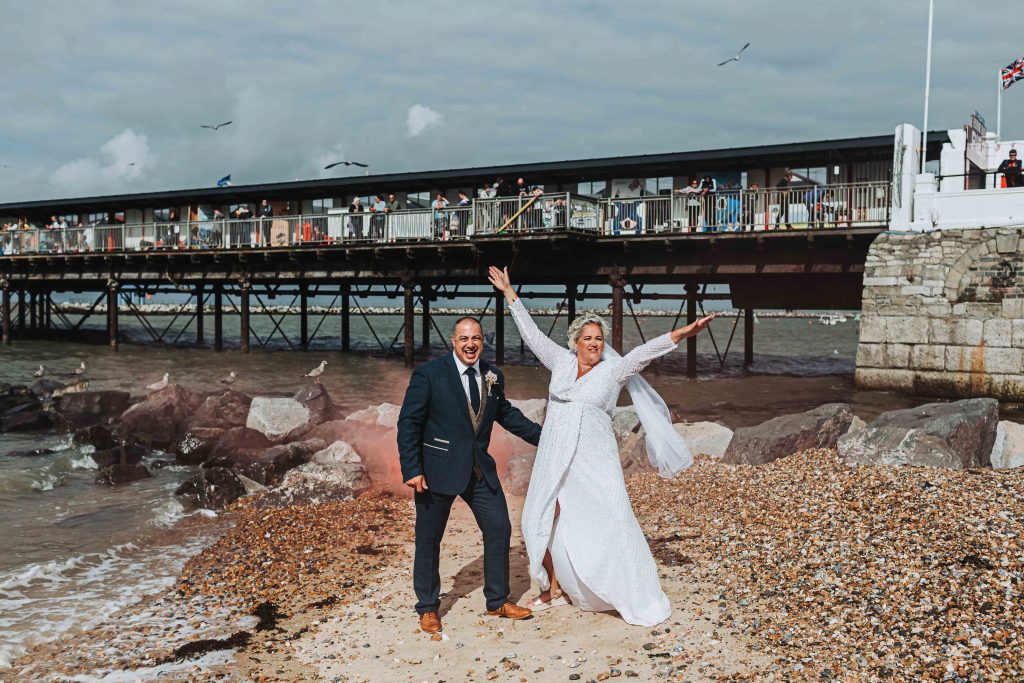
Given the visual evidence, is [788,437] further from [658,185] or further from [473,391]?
[658,185]

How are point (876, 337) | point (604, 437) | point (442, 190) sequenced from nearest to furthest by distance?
1. point (604, 437)
2. point (876, 337)
3. point (442, 190)

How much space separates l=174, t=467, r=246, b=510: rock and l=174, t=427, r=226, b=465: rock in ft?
8.82

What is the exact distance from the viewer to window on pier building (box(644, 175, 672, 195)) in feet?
85.8

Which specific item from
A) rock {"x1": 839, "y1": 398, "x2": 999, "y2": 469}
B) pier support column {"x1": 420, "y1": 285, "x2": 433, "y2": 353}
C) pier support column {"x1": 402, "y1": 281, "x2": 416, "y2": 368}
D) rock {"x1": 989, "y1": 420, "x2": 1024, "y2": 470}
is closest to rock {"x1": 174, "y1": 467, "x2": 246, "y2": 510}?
rock {"x1": 839, "y1": 398, "x2": 999, "y2": 469}

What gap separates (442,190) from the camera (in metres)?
30.1

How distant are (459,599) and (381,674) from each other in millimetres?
1297

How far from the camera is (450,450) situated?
5.50 meters

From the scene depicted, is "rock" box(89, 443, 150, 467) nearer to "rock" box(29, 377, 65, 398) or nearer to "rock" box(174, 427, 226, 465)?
"rock" box(174, 427, 226, 465)

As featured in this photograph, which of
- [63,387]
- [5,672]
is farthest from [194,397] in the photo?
[5,672]

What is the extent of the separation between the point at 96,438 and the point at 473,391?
11953 mm

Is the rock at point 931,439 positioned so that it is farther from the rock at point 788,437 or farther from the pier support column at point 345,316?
the pier support column at point 345,316

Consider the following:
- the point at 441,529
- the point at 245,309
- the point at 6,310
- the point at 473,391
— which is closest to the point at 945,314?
the point at 473,391

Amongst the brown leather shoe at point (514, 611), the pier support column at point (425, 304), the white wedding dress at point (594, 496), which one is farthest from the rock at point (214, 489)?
the pier support column at point (425, 304)

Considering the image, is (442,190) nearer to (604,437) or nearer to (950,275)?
(950,275)
